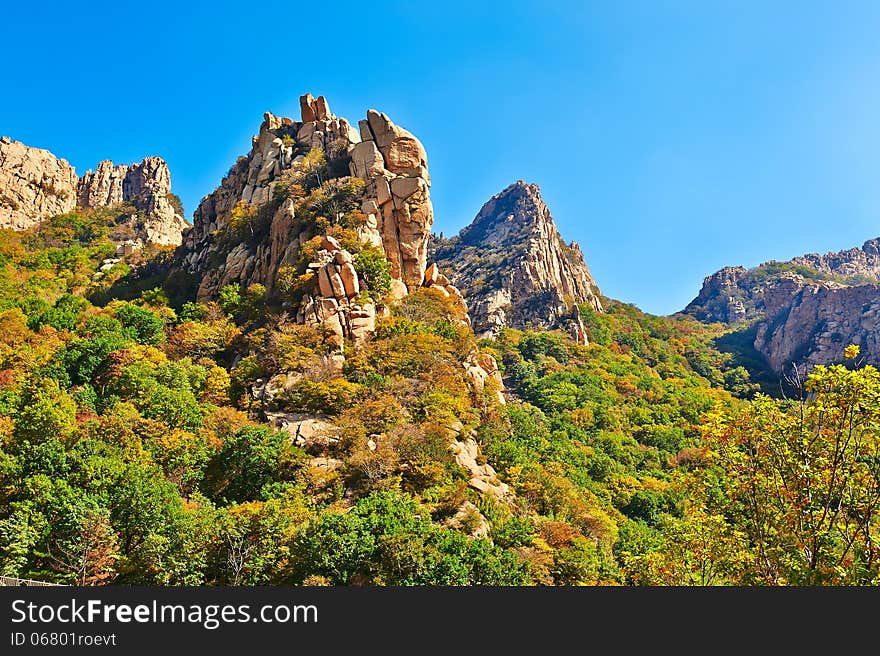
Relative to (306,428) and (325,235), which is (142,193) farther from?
(306,428)

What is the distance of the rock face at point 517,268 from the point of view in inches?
3487

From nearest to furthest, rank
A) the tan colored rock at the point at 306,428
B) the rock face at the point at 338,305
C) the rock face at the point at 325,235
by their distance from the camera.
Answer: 1. the tan colored rock at the point at 306,428
2. the rock face at the point at 338,305
3. the rock face at the point at 325,235

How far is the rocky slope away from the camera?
72.8 m

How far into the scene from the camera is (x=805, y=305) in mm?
97562

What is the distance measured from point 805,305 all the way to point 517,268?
47342mm

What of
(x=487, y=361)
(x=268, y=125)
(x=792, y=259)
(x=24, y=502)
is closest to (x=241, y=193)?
(x=268, y=125)

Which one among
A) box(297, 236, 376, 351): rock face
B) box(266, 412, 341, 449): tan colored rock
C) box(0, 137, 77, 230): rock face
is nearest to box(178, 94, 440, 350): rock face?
box(297, 236, 376, 351): rock face

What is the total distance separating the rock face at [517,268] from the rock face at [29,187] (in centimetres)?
5737

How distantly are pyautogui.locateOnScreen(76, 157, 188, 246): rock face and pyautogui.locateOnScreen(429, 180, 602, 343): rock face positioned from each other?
144 ft

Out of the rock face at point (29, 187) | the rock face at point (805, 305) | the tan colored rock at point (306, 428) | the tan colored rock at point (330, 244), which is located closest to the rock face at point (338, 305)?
the tan colored rock at point (330, 244)

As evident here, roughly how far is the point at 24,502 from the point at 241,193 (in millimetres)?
39938

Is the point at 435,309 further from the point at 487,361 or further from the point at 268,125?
the point at 268,125

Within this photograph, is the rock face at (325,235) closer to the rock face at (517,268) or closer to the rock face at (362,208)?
the rock face at (362,208)

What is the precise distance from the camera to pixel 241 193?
54844 mm
